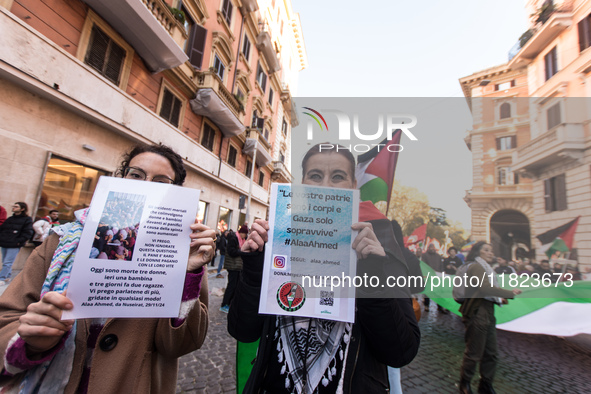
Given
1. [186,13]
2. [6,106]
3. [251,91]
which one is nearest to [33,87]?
[6,106]

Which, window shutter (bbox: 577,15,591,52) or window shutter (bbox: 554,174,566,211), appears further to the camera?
window shutter (bbox: 577,15,591,52)

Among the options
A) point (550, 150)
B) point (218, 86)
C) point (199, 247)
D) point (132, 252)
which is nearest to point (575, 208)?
point (550, 150)

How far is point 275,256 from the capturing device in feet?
4.36

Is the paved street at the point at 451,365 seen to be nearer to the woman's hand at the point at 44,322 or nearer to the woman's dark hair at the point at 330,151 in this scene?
the woman's hand at the point at 44,322

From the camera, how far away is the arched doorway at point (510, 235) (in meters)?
1.58

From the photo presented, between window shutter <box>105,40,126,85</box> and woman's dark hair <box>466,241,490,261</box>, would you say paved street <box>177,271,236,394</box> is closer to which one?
woman's dark hair <box>466,241,490,261</box>

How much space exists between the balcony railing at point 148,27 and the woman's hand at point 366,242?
986 centimetres

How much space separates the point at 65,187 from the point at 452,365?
31.9 feet

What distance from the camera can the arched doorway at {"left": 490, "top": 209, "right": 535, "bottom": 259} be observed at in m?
1.58

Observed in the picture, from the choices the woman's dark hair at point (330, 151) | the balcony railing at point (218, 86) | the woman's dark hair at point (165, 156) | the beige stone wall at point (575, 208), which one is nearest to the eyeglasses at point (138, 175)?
the woman's dark hair at point (165, 156)

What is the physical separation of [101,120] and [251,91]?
13547 millimetres

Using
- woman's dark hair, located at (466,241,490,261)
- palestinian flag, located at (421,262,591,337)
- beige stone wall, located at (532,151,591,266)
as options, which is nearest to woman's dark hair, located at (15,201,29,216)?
palestinian flag, located at (421,262,591,337)

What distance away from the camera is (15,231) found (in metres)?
5.62

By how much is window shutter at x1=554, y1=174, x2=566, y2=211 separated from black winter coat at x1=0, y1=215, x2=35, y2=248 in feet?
28.3
